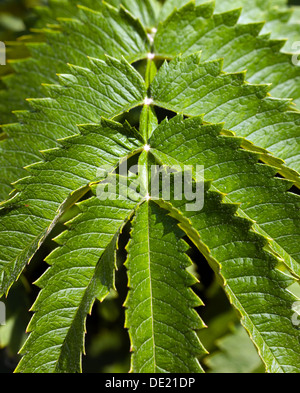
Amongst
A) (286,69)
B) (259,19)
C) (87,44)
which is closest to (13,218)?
(87,44)

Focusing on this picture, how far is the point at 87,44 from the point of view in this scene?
1.50 m

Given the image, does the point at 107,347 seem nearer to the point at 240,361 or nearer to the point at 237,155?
the point at 240,361

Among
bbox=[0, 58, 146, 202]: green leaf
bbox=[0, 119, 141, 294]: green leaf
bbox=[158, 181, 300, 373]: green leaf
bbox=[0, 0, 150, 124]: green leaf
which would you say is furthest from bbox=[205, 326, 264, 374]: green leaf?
bbox=[0, 0, 150, 124]: green leaf

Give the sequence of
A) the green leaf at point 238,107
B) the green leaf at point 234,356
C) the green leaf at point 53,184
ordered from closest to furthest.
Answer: the green leaf at point 53,184, the green leaf at point 238,107, the green leaf at point 234,356

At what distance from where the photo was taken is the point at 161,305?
109cm

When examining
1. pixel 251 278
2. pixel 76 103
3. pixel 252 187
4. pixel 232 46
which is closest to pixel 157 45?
pixel 232 46

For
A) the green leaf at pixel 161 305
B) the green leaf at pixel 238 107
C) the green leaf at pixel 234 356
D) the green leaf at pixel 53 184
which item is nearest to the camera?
the green leaf at pixel 161 305

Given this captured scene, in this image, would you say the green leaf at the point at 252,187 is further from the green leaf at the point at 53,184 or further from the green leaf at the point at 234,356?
the green leaf at the point at 234,356

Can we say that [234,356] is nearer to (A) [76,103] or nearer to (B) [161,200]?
(B) [161,200]

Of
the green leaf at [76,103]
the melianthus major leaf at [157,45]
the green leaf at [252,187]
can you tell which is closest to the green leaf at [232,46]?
the melianthus major leaf at [157,45]

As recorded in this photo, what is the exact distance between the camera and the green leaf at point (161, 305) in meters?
1.06

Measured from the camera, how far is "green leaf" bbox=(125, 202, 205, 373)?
1062mm

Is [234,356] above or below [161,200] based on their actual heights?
below

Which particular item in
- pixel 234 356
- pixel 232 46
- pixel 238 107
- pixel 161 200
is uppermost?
pixel 232 46
